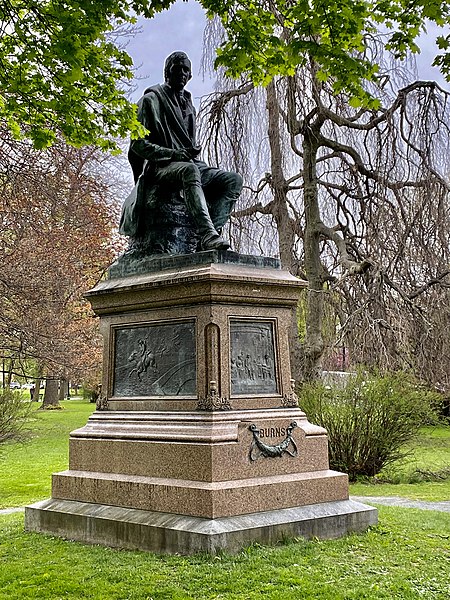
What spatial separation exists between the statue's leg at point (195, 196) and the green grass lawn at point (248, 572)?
288 centimetres

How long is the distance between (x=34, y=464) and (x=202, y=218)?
11.1m

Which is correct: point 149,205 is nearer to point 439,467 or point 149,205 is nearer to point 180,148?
point 180,148

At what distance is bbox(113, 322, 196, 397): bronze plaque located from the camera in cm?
684

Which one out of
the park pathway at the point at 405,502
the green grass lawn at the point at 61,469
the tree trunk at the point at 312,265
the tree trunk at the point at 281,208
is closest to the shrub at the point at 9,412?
the green grass lawn at the point at 61,469

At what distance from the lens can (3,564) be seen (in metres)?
5.89

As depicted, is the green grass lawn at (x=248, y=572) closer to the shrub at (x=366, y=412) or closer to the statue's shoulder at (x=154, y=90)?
the statue's shoulder at (x=154, y=90)

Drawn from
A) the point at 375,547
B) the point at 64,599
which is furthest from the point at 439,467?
the point at 64,599

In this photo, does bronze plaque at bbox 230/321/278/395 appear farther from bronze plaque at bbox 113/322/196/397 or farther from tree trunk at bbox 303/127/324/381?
tree trunk at bbox 303/127/324/381

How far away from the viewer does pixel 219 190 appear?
805 cm

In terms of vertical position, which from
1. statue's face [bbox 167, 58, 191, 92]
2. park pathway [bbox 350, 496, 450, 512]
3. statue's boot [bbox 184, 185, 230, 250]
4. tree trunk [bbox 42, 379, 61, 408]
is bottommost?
park pathway [bbox 350, 496, 450, 512]

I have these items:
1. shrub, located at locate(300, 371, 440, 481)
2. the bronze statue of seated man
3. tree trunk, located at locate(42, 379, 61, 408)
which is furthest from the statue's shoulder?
tree trunk, located at locate(42, 379, 61, 408)

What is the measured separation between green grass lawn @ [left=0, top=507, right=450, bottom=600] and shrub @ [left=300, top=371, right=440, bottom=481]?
6010 mm

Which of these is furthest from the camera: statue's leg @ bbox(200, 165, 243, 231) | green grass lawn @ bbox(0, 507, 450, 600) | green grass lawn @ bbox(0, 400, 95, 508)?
green grass lawn @ bbox(0, 400, 95, 508)

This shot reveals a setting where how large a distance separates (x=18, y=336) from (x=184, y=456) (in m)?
12.8
